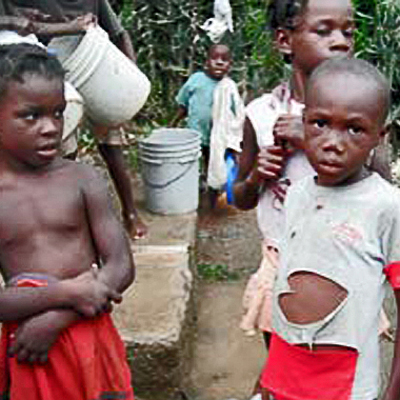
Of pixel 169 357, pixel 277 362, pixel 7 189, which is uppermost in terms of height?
pixel 7 189

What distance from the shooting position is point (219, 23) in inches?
285

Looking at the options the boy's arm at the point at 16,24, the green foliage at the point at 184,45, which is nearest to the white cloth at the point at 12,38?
the boy's arm at the point at 16,24

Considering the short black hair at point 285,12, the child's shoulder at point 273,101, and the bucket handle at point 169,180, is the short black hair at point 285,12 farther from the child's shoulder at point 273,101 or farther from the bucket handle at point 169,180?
the bucket handle at point 169,180

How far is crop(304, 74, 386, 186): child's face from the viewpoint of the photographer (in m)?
1.93

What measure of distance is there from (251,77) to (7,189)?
5641mm

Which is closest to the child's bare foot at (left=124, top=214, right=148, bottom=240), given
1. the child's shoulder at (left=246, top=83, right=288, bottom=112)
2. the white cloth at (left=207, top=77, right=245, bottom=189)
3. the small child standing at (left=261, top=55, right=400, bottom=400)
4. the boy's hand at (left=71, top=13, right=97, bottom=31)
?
the boy's hand at (left=71, top=13, right=97, bottom=31)

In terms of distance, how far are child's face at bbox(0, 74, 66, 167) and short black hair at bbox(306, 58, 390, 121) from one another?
61 centimetres

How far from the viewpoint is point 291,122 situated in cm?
236

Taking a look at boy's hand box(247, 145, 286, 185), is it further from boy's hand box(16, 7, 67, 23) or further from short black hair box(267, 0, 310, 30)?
boy's hand box(16, 7, 67, 23)

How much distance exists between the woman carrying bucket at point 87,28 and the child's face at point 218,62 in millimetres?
1775

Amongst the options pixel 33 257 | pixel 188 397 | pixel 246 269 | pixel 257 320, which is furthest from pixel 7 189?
pixel 246 269

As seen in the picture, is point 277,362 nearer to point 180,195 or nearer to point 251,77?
point 180,195

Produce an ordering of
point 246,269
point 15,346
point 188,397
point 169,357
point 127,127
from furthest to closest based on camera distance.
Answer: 1. point 127,127
2. point 246,269
3. point 188,397
4. point 169,357
5. point 15,346

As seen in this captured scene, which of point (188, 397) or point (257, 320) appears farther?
point (188, 397)
